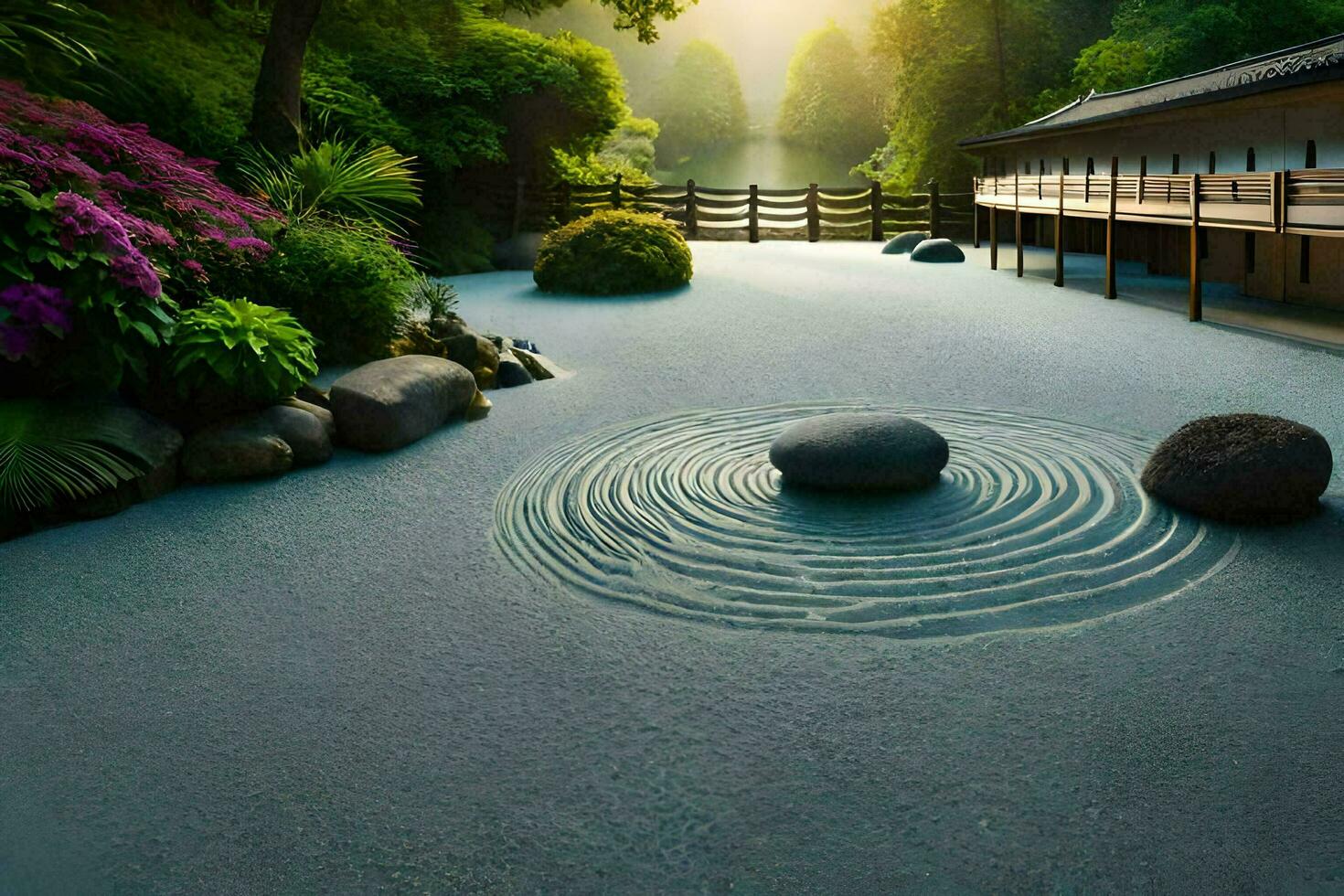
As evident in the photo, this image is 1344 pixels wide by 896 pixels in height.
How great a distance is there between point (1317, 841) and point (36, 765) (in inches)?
163

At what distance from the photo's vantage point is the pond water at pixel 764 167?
2525 inches

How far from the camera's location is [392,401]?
311 inches

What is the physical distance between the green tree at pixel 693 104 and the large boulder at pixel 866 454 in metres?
63.3

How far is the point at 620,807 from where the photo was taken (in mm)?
3459

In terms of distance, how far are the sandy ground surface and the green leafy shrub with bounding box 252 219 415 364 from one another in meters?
2.92

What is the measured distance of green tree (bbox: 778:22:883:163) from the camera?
6431 cm

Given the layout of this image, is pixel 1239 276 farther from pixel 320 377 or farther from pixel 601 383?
pixel 320 377

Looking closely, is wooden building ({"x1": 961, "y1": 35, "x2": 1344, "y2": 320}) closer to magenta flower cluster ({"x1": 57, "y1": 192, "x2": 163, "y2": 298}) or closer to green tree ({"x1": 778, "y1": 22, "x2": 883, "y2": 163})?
magenta flower cluster ({"x1": 57, "y1": 192, "x2": 163, "y2": 298})

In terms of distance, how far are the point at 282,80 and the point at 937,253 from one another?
41.3 ft

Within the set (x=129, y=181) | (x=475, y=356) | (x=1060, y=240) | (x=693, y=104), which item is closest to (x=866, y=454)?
(x=475, y=356)

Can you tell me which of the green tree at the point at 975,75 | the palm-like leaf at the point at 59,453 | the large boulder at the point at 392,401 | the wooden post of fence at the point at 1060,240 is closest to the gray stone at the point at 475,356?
the large boulder at the point at 392,401

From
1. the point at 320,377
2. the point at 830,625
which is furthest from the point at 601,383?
the point at 830,625

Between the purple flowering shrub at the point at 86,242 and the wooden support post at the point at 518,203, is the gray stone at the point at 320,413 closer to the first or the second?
the purple flowering shrub at the point at 86,242

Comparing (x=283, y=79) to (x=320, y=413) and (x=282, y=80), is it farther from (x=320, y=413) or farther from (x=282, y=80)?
(x=320, y=413)
